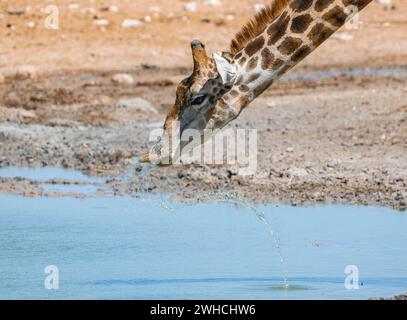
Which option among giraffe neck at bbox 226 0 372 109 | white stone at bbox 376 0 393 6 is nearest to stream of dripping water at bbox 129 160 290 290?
giraffe neck at bbox 226 0 372 109

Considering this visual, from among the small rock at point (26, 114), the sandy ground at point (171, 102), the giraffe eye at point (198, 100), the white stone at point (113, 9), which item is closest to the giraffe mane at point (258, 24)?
the giraffe eye at point (198, 100)

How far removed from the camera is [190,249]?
8742 mm

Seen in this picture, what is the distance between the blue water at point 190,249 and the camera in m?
7.79

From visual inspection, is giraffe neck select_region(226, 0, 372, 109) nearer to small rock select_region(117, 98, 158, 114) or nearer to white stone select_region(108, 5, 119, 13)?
small rock select_region(117, 98, 158, 114)

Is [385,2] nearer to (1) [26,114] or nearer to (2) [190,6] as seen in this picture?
(2) [190,6]

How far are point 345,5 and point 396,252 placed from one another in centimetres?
169

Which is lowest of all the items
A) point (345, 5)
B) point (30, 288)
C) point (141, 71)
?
point (30, 288)

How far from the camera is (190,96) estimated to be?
7.93 meters

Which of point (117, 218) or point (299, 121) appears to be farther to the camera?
point (299, 121)

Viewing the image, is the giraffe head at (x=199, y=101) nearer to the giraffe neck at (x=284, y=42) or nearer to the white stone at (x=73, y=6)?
the giraffe neck at (x=284, y=42)

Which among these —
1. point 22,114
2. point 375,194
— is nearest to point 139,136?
point 22,114

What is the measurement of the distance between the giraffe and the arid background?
98.8 inches

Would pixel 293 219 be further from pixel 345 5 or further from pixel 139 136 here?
pixel 139 136

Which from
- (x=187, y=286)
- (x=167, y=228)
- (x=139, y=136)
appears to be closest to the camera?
(x=187, y=286)
